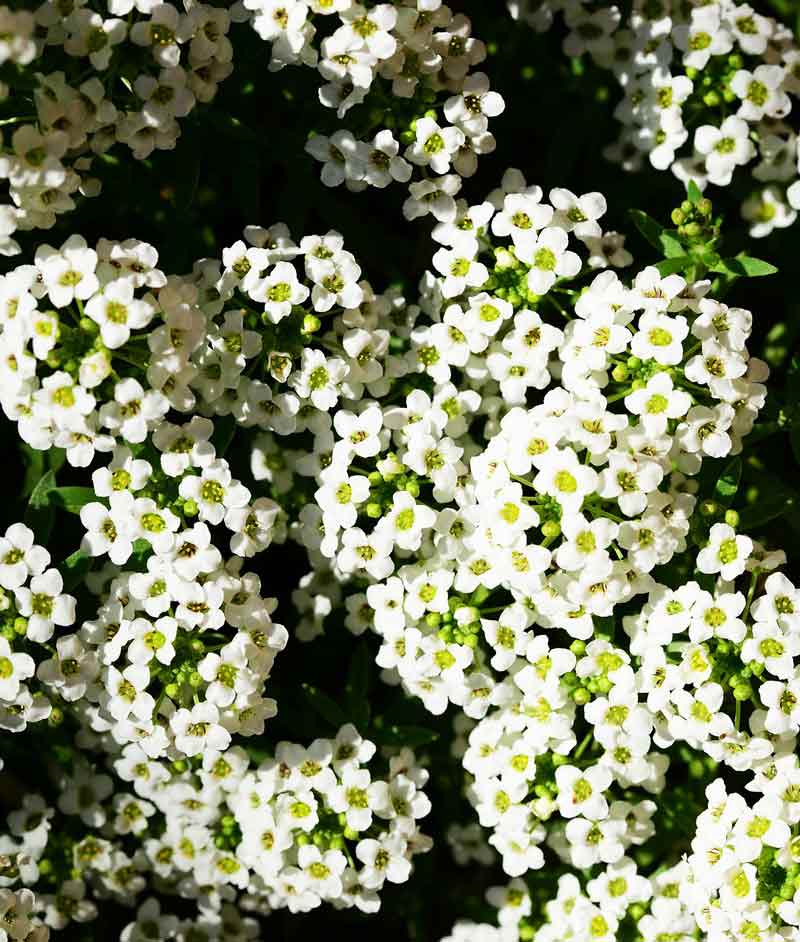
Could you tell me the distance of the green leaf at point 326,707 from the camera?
3.50 m

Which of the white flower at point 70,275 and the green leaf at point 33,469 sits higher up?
the white flower at point 70,275

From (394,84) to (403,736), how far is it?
185 centimetres

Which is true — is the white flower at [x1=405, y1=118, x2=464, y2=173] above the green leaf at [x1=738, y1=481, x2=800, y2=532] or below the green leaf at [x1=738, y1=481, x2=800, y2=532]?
above

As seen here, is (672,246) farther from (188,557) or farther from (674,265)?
(188,557)

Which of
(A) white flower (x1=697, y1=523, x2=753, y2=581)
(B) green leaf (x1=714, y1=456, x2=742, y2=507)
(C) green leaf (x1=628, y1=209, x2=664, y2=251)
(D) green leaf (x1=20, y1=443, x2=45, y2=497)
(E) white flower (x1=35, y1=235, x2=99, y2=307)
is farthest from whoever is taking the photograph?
(D) green leaf (x1=20, y1=443, x2=45, y2=497)

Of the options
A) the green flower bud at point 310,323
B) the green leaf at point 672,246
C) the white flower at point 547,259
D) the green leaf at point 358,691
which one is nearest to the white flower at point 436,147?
the white flower at point 547,259

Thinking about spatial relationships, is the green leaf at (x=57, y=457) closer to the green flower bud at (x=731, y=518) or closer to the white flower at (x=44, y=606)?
the white flower at (x=44, y=606)

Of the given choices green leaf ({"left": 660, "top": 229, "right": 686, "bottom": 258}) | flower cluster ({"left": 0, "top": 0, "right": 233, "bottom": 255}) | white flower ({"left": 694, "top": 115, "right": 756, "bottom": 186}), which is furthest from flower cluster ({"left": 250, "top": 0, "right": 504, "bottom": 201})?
→ white flower ({"left": 694, "top": 115, "right": 756, "bottom": 186})

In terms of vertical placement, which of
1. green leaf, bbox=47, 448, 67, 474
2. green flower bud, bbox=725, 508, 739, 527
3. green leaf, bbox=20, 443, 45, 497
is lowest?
green leaf, bbox=20, 443, 45, 497

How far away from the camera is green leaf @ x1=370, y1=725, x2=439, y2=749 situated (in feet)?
11.5

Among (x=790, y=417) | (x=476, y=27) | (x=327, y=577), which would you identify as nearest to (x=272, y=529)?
(x=327, y=577)

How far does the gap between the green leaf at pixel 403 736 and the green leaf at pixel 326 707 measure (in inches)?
5.0

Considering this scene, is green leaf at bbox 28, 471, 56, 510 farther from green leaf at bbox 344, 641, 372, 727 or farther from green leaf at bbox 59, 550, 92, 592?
green leaf at bbox 344, 641, 372, 727

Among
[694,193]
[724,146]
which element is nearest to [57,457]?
[694,193]
